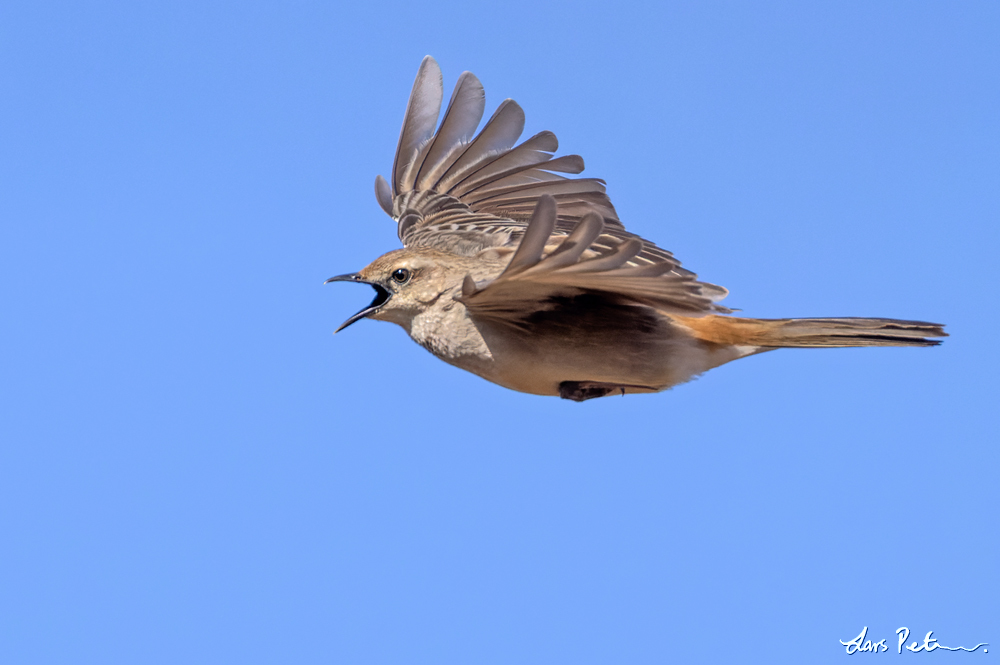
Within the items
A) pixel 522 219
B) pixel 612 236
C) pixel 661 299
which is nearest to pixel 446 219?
pixel 522 219

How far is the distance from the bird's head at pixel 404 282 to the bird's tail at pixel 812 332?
1401 mm

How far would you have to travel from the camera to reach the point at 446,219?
705 centimetres

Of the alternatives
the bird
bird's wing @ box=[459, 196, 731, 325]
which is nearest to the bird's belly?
the bird

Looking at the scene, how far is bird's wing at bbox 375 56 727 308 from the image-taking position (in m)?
7.20

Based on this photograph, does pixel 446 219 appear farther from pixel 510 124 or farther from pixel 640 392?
pixel 640 392

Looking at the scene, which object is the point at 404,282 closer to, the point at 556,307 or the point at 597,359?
the point at 556,307

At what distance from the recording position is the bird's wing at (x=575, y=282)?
173 inches

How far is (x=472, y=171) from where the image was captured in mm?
7641

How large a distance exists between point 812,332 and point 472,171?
3.02 metres

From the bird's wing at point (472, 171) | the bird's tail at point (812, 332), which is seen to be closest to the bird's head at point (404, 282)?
the bird's wing at point (472, 171)

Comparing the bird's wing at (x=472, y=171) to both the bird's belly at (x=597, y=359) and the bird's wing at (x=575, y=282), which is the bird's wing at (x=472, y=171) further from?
the bird's wing at (x=575, y=282)

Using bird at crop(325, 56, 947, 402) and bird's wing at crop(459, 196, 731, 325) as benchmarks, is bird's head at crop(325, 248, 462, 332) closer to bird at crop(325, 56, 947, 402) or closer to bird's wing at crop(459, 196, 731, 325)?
bird at crop(325, 56, 947, 402)

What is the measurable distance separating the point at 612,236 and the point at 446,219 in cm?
123

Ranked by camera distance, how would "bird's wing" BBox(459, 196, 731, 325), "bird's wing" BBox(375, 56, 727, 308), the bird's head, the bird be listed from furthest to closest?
1. "bird's wing" BBox(375, 56, 727, 308)
2. the bird's head
3. the bird
4. "bird's wing" BBox(459, 196, 731, 325)
